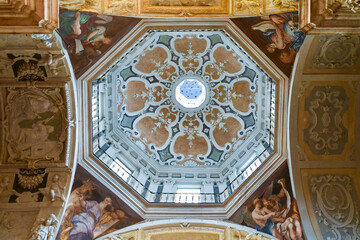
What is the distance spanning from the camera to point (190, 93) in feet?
73.9

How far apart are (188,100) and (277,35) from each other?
27.9ft

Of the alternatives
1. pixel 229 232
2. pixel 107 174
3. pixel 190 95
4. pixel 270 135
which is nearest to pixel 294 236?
pixel 229 232

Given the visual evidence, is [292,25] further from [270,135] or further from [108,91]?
[108,91]

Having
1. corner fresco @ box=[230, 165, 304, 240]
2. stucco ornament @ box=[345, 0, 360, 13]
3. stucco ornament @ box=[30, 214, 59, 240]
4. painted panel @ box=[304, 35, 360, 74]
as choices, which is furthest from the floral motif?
stucco ornament @ box=[30, 214, 59, 240]

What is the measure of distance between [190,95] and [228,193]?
21.5ft

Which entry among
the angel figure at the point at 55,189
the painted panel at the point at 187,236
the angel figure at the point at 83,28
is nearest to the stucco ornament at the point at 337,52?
the angel figure at the point at 83,28

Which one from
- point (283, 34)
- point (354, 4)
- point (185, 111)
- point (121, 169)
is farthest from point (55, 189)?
point (354, 4)

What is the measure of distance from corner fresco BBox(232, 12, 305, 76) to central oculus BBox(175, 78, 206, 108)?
7105 mm

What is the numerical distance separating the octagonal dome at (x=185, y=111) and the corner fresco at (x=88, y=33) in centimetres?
258

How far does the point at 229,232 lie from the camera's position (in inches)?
643

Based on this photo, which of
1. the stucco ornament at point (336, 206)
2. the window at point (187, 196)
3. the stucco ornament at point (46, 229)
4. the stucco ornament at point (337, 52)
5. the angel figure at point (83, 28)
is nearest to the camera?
the angel figure at point (83, 28)

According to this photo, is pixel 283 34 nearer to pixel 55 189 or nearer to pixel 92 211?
pixel 92 211

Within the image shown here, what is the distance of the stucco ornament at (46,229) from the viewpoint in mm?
14328

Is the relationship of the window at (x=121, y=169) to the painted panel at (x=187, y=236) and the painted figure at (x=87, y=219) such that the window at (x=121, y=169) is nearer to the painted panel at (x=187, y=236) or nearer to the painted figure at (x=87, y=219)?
the painted figure at (x=87, y=219)
